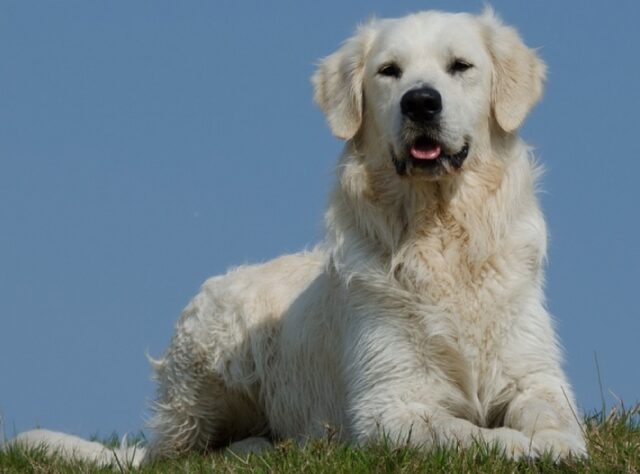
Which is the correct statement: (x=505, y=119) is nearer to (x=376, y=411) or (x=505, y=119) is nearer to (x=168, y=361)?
(x=376, y=411)

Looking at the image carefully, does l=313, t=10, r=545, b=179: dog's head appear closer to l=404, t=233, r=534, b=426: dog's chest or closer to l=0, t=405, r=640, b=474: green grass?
l=404, t=233, r=534, b=426: dog's chest

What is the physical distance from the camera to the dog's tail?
759cm

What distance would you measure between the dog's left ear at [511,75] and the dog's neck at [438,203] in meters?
0.14

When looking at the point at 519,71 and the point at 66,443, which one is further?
the point at 66,443

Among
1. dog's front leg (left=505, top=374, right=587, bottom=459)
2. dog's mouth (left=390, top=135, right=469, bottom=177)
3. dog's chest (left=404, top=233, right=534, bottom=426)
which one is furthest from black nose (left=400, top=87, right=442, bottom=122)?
dog's front leg (left=505, top=374, right=587, bottom=459)

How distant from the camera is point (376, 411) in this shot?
6.51 metres

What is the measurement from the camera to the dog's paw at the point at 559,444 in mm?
5663

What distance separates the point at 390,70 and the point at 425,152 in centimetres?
49

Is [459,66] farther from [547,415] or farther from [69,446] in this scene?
[69,446]

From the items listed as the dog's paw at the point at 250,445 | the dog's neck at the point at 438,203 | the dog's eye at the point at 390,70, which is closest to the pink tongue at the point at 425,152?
the dog's neck at the point at 438,203

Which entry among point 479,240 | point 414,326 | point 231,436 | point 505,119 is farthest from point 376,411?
point 231,436

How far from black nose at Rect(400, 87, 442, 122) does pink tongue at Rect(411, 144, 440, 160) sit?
16 centimetres

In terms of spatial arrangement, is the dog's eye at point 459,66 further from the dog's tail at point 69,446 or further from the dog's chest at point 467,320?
the dog's tail at point 69,446

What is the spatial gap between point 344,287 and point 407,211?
520 millimetres
